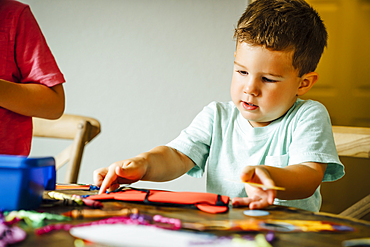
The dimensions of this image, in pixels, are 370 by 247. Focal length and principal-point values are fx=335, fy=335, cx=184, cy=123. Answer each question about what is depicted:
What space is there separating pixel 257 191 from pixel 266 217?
2.4 inches

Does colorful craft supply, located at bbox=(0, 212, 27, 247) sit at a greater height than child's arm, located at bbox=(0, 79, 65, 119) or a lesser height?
lesser

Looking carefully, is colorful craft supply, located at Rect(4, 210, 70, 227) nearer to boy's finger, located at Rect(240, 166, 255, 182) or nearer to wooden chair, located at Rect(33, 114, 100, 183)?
boy's finger, located at Rect(240, 166, 255, 182)

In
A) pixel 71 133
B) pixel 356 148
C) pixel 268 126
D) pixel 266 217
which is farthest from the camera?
pixel 71 133

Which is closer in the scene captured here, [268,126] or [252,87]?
[252,87]

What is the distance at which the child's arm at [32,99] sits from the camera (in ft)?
2.12

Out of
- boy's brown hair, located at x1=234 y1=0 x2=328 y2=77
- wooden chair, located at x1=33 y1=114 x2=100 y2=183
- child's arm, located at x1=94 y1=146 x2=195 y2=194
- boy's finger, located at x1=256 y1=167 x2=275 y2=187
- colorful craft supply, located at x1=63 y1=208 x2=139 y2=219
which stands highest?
boy's brown hair, located at x1=234 y1=0 x2=328 y2=77

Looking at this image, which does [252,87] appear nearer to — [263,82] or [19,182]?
[263,82]

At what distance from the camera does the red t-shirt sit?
737 mm

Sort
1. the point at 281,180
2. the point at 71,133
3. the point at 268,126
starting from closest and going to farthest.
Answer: the point at 281,180 < the point at 268,126 < the point at 71,133

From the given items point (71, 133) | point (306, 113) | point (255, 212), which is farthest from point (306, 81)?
point (71, 133)

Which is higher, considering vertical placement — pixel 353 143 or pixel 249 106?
pixel 249 106

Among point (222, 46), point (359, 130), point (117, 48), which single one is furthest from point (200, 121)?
point (117, 48)

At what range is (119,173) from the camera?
52 centimetres

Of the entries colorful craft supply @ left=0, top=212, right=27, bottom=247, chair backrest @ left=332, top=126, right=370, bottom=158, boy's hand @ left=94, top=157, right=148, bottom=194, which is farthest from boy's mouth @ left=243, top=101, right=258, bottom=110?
colorful craft supply @ left=0, top=212, right=27, bottom=247
